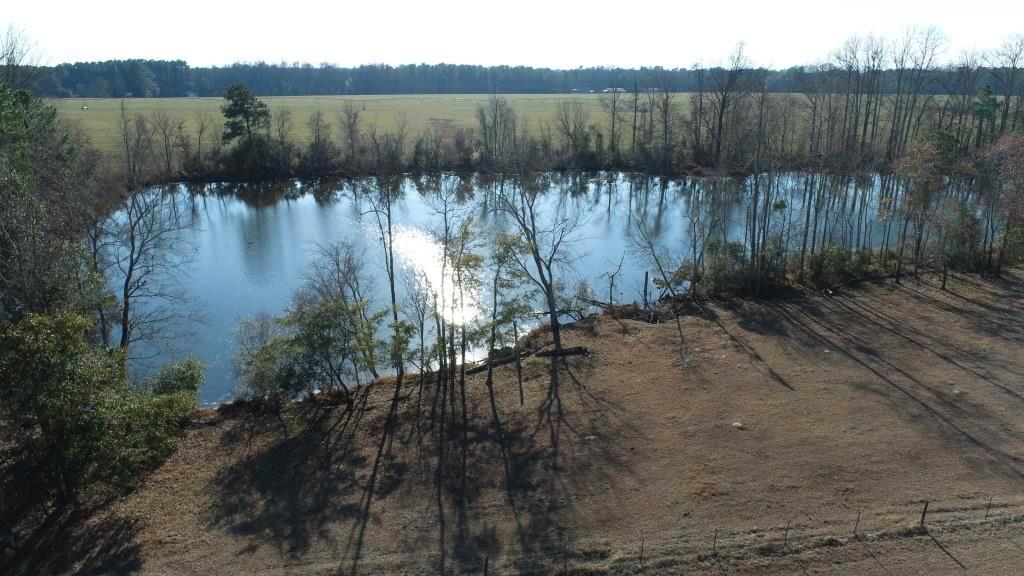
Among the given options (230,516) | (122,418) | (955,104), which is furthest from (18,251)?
(955,104)

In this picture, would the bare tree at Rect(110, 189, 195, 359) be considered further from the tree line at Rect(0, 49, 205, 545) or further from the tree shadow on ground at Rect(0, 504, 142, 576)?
the tree shadow on ground at Rect(0, 504, 142, 576)

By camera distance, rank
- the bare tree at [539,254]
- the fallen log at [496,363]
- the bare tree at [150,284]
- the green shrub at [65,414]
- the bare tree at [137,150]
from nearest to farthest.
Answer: the green shrub at [65,414]
the fallen log at [496,363]
the bare tree at [150,284]
the bare tree at [539,254]
the bare tree at [137,150]

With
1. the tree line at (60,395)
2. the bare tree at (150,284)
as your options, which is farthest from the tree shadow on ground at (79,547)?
the bare tree at (150,284)

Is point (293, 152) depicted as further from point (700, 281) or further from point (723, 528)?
point (723, 528)

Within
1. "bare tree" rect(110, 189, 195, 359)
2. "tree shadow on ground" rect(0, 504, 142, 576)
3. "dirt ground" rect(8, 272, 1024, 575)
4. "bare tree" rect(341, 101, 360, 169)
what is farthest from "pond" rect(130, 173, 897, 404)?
"tree shadow on ground" rect(0, 504, 142, 576)

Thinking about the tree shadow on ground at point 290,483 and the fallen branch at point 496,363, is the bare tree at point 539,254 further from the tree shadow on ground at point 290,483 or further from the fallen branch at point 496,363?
the tree shadow on ground at point 290,483

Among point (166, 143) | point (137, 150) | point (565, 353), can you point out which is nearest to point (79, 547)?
point (565, 353)
